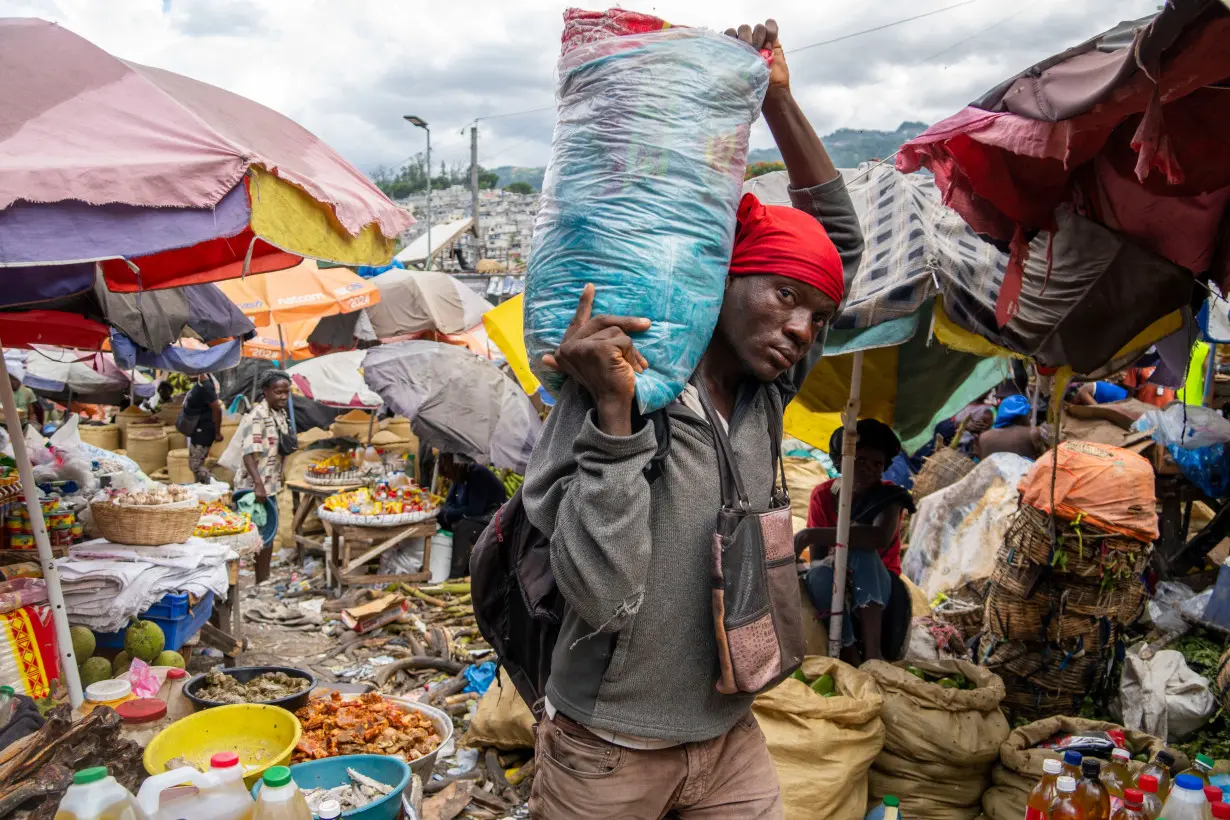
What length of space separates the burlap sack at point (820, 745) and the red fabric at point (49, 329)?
4.50m

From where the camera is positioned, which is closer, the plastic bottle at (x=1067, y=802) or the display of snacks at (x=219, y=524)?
the plastic bottle at (x=1067, y=802)

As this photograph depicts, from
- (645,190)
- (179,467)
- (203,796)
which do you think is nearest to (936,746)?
(203,796)

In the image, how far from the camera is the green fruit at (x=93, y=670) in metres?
4.30

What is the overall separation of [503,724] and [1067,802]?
3032 millimetres

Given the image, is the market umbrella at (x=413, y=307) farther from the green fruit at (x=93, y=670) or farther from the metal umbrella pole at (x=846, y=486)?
the metal umbrella pole at (x=846, y=486)

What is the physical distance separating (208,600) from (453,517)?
365 cm

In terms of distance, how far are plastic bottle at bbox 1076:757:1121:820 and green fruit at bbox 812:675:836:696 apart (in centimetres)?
158

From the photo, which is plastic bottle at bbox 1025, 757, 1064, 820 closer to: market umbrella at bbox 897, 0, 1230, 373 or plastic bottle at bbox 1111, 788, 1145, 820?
plastic bottle at bbox 1111, 788, 1145, 820

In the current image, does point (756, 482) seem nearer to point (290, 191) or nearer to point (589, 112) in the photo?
point (589, 112)

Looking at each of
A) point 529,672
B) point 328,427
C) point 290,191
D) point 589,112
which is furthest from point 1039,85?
point 328,427

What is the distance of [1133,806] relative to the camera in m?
2.46

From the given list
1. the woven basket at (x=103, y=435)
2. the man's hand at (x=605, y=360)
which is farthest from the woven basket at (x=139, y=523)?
the woven basket at (x=103, y=435)

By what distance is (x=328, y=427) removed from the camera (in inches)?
483

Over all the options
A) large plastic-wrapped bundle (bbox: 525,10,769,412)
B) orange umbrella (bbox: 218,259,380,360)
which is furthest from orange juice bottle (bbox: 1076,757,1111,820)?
orange umbrella (bbox: 218,259,380,360)
